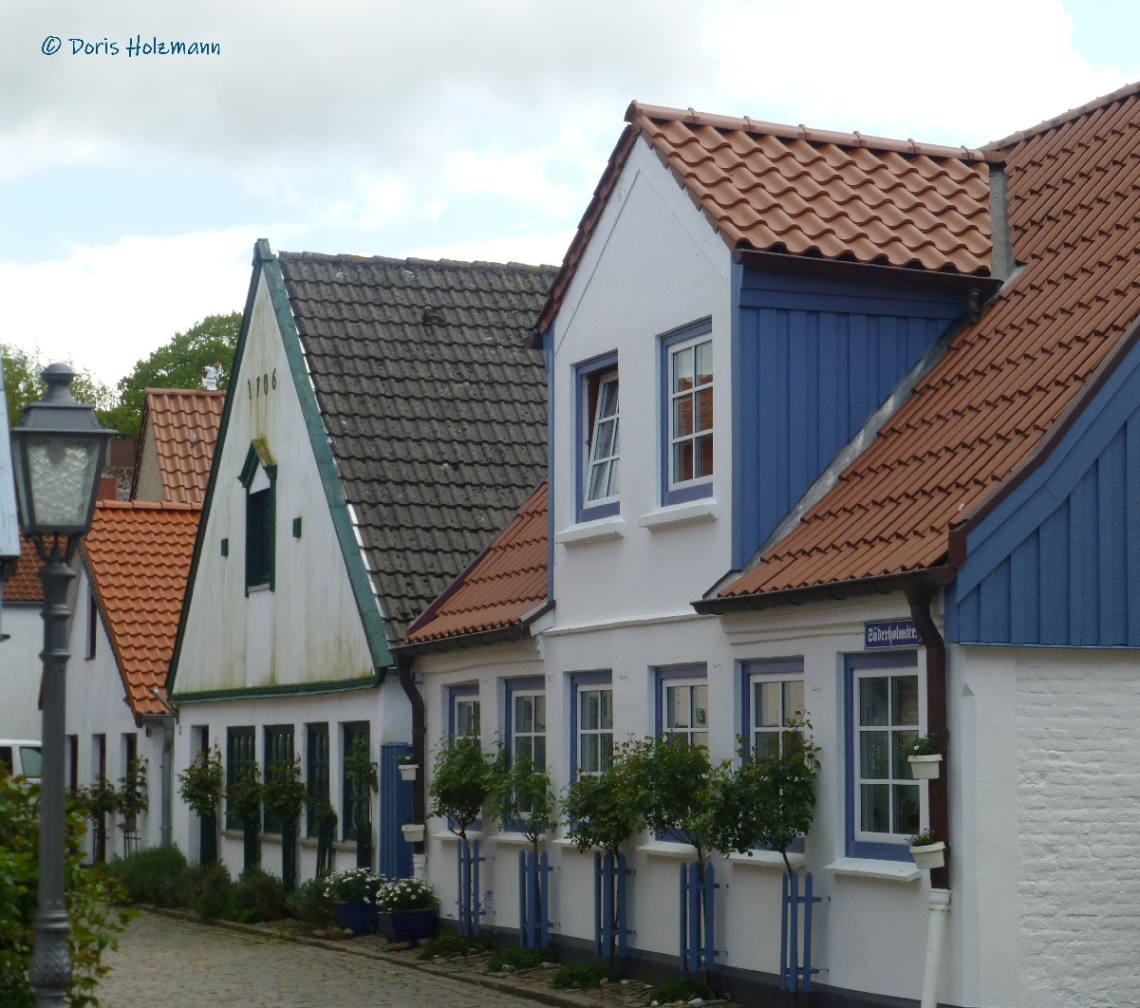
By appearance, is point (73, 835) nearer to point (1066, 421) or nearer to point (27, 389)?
point (1066, 421)

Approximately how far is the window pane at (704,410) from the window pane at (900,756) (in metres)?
3.18

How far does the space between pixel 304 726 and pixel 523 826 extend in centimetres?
600

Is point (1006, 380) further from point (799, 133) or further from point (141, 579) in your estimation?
point (141, 579)

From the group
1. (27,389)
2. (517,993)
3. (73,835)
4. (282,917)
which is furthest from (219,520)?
(27,389)

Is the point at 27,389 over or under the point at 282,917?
over

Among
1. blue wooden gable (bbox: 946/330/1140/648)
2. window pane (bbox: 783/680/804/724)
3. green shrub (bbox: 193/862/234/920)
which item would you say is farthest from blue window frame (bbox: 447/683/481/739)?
blue wooden gable (bbox: 946/330/1140/648)

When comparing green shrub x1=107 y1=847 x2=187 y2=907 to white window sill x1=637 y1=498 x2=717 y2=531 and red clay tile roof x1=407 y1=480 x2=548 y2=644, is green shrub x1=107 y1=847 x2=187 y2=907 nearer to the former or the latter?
red clay tile roof x1=407 y1=480 x2=548 y2=644

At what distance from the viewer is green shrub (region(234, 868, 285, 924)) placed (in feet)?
70.6

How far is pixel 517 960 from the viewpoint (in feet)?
52.3

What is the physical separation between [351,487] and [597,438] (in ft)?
17.1

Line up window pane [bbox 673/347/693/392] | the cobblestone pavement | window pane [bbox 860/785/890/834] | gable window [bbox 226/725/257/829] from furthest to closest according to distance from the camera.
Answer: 1. gable window [bbox 226/725/257/829]
2. window pane [bbox 673/347/693/392]
3. the cobblestone pavement
4. window pane [bbox 860/785/890/834]

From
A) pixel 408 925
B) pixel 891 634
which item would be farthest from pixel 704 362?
pixel 408 925

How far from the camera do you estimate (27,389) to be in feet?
208

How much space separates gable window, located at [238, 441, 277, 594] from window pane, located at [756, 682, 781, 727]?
10844mm
